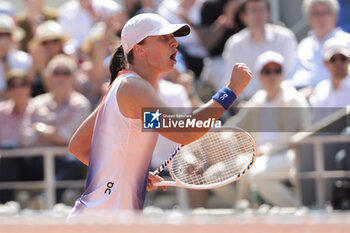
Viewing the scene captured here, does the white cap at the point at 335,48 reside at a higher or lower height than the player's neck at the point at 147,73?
higher

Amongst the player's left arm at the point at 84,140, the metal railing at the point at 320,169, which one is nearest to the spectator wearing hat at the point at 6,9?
the metal railing at the point at 320,169

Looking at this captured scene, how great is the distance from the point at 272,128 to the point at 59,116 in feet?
6.75

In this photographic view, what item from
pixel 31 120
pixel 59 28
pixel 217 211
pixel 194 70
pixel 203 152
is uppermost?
pixel 59 28

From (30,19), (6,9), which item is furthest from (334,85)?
(6,9)

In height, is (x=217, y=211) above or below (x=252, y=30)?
below

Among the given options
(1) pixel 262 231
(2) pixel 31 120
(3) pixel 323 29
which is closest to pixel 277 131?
(3) pixel 323 29

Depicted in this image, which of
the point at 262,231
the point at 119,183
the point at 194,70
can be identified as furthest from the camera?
the point at 194,70

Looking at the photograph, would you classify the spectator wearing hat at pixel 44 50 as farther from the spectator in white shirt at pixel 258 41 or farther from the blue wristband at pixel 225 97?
the blue wristband at pixel 225 97

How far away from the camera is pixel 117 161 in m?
3.78

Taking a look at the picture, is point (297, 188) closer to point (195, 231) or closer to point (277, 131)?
point (277, 131)

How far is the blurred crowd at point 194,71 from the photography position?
6688 mm

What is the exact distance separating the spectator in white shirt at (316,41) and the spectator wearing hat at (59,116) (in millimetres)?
2032

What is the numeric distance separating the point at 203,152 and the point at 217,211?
2.32 metres

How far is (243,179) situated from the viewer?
658 cm
